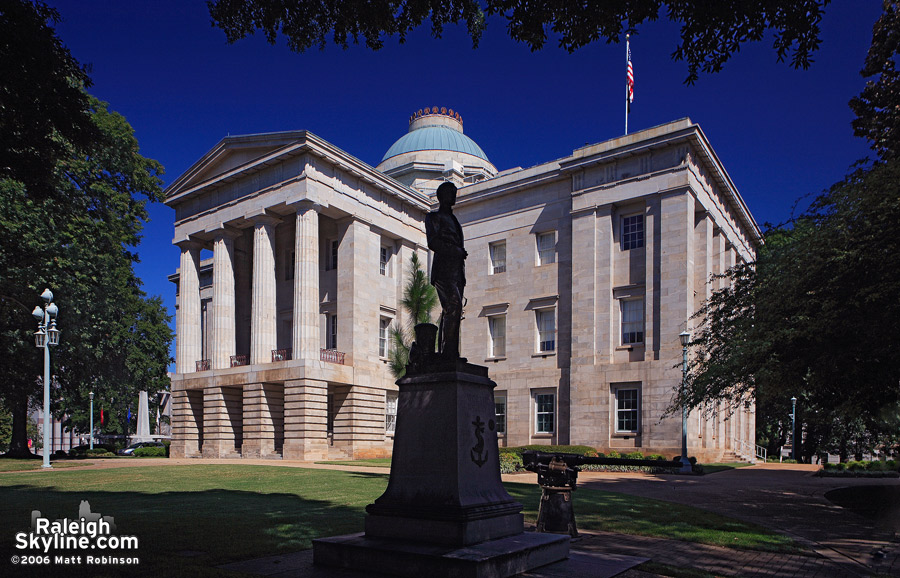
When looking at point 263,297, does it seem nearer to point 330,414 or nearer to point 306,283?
point 306,283

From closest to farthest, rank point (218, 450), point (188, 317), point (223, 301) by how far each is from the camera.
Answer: point (218, 450) → point (223, 301) → point (188, 317)

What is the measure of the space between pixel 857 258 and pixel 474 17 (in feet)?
30.8

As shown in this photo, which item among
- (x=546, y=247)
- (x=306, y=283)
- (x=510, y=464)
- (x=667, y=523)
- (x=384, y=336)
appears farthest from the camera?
(x=384, y=336)

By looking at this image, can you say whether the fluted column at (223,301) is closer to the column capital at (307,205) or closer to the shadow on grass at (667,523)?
the column capital at (307,205)

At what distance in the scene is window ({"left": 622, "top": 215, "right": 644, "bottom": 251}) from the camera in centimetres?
3631

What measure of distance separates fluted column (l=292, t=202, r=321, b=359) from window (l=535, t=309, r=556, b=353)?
12.8 meters

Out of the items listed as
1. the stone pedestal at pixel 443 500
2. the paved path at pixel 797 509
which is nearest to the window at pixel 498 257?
the paved path at pixel 797 509

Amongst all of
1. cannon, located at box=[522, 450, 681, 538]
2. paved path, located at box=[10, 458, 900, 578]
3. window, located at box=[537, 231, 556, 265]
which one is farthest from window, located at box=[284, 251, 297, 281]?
cannon, located at box=[522, 450, 681, 538]

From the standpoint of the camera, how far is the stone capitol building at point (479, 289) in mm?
34844

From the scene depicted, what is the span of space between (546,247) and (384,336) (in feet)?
38.0

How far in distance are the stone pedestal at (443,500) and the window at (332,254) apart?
34.7 m

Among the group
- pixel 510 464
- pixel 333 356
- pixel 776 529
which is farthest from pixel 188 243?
pixel 776 529

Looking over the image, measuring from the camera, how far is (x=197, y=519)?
38.0 feet

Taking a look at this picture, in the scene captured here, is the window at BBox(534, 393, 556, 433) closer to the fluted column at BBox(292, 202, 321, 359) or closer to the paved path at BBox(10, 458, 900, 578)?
the fluted column at BBox(292, 202, 321, 359)
